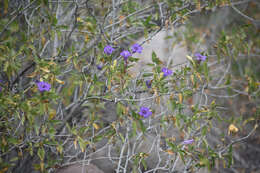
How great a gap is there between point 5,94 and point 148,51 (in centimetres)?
235

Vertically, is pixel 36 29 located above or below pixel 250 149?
above

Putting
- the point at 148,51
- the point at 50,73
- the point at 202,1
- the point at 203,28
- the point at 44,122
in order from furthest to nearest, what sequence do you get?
the point at 203,28 < the point at 148,51 < the point at 202,1 < the point at 44,122 < the point at 50,73

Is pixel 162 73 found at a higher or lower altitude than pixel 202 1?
lower

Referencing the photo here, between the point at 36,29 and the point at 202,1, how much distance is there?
199 cm

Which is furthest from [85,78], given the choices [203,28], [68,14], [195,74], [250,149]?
[203,28]

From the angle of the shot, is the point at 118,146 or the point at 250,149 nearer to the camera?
the point at 118,146

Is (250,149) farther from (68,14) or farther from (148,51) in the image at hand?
(68,14)

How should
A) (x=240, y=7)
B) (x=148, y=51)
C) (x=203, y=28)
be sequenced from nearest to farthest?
(x=148, y=51) < (x=240, y=7) < (x=203, y=28)

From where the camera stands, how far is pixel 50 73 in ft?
6.52

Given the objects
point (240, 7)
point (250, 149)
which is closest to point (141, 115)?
point (250, 149)

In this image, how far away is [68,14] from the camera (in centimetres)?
309

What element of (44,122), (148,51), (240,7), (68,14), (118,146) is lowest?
(118,146)

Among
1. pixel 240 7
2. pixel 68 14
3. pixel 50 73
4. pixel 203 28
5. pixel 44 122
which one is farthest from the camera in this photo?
pixel 203 28

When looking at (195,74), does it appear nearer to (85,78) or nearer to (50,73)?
(85,78)
